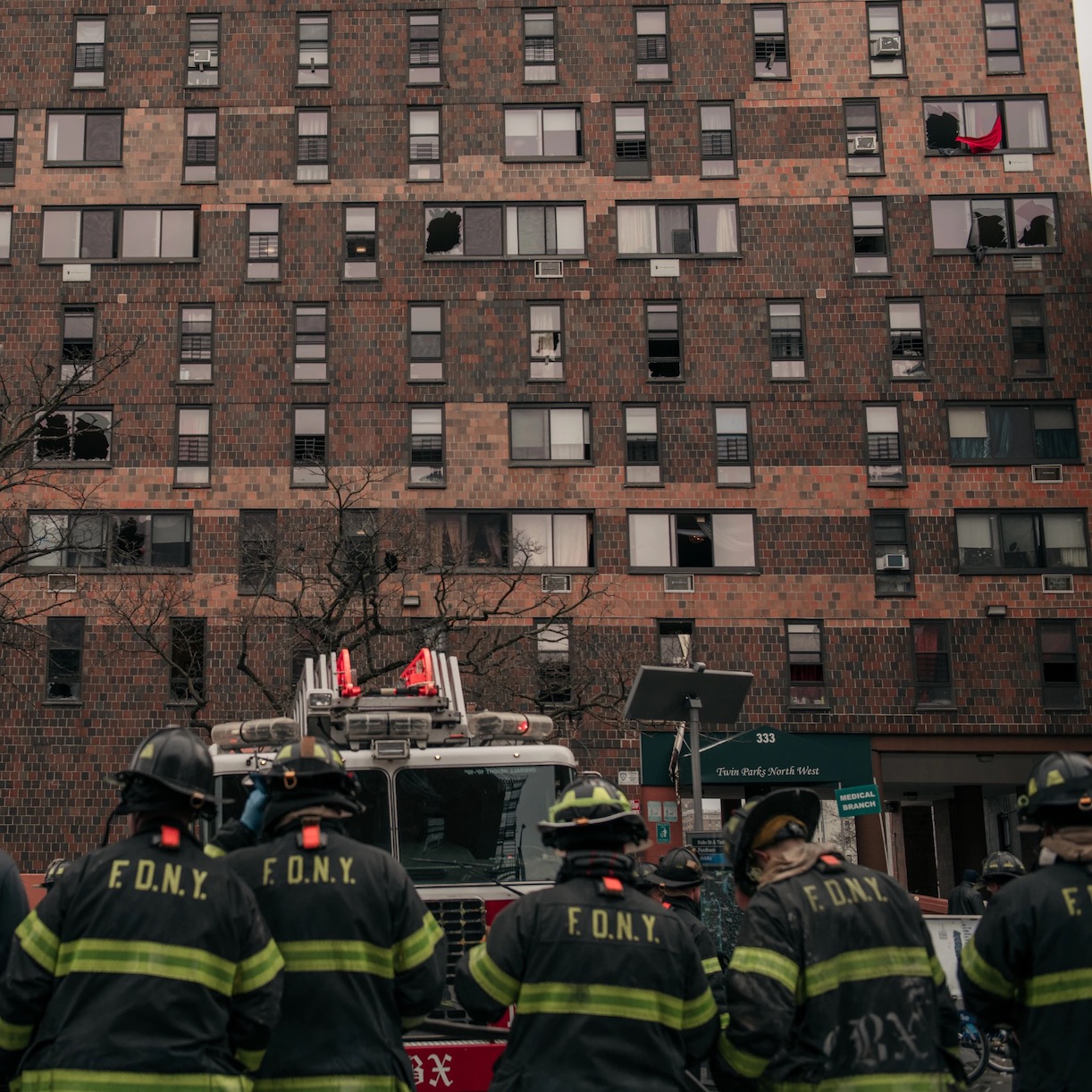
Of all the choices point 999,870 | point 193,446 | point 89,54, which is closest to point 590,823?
point 999,870

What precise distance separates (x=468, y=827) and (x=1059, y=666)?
29049 millimetres

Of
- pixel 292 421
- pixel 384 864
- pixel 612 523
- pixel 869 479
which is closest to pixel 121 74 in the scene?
pixel 292 421

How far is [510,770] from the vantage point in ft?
34.8

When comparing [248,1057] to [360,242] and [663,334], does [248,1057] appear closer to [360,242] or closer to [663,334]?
[663,334]

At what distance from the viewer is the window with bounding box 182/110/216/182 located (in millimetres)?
38125

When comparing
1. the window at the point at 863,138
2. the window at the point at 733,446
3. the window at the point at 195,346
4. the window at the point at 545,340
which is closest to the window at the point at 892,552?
the window at the point at 733,446

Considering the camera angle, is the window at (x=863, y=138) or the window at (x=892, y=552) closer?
the window at (x=892, y=552)

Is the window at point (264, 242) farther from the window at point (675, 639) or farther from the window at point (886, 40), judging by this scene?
the window at point (886, 40)

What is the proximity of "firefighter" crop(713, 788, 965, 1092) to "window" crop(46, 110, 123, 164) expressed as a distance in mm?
36200

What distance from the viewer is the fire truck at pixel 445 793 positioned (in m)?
10.2

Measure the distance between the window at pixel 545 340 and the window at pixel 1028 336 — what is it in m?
11.3

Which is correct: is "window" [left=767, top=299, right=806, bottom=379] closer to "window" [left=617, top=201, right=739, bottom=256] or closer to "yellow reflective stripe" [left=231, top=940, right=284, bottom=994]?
"window" [left=617, top=201, right=739, bottom=256]

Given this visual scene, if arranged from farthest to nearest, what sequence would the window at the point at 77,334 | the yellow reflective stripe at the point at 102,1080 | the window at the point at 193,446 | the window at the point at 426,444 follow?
the window at the point at 77,334 → the window at the point at 426,444 → the window at the point at 193,446 → the yellow reflective stripe at the point at 102,1080

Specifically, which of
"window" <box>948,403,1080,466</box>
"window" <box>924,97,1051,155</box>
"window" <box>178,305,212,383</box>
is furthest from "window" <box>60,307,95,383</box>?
"window" <box>924,97,1051,155</box>
